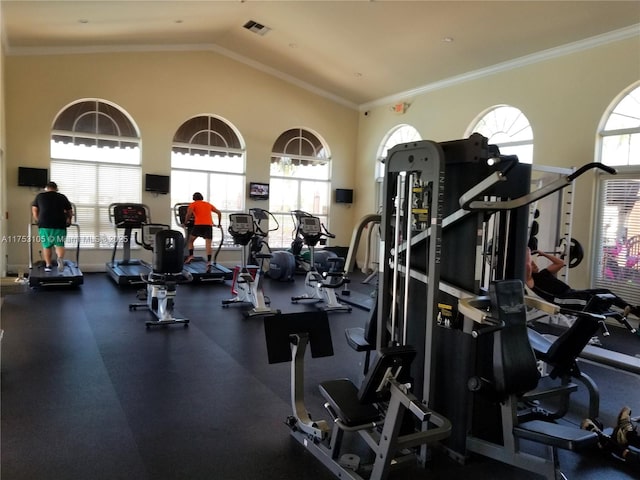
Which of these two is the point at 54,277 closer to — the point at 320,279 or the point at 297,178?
the point at 320,279

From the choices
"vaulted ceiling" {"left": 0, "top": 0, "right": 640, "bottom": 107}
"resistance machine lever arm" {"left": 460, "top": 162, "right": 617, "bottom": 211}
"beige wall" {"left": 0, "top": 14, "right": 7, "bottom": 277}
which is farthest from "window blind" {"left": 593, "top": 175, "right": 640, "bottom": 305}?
"beige wall" {"left": 0, "top": 14, "right": 7, "bottom": 277}

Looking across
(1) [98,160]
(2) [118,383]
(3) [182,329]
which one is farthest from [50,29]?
(2) [118,383]

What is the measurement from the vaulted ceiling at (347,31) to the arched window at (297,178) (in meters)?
1.70

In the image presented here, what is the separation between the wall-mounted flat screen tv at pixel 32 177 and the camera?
8609 millimetres

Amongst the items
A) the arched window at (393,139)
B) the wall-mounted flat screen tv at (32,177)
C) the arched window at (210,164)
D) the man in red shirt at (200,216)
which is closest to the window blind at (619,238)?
the arched window at (393,139)

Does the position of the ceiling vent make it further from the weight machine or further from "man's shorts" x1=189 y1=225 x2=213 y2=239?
the weight machine

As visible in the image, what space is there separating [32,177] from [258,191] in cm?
436

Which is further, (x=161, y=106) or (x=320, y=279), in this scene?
(x=161, y=106)

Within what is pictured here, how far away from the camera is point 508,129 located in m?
8.16

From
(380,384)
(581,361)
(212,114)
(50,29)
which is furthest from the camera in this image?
(212,114)

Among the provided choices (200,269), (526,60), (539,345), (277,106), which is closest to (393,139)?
(277,106)

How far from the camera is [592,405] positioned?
339 cm

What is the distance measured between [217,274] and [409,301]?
20.3ft

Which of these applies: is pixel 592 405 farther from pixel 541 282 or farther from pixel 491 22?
pixel 491 22
